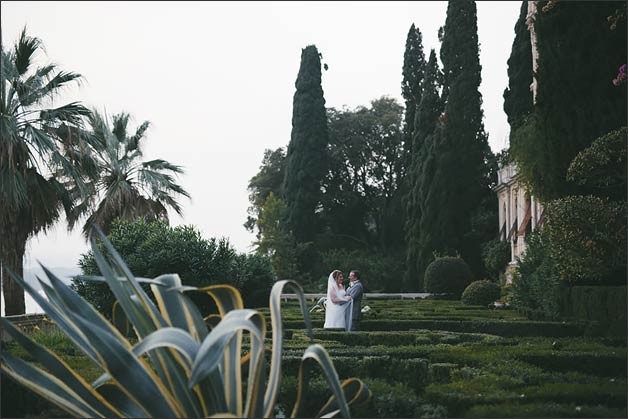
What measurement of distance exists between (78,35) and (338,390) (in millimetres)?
18281

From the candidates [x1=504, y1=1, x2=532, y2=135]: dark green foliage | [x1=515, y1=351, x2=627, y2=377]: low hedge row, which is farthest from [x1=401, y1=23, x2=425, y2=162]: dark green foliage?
[x1=515, y1=351, x2=627, y2=377]: low hedge row

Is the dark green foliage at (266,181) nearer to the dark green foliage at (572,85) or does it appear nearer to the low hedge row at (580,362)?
the dark green foliage at (572,85)

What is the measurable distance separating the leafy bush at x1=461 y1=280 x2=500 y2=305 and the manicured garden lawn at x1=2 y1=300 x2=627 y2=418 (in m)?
9.84

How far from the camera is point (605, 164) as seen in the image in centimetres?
1417

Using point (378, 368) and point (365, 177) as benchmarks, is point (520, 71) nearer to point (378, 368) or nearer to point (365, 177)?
point (365, 177)

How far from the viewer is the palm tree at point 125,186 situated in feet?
73.0

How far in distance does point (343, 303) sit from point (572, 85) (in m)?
6.86

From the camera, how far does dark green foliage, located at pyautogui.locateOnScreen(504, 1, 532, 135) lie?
104ft

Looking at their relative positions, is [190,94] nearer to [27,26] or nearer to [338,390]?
[27,26]

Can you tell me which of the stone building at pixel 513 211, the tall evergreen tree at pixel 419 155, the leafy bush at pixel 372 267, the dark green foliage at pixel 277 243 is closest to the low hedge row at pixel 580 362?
the stone building at pixel 513 211

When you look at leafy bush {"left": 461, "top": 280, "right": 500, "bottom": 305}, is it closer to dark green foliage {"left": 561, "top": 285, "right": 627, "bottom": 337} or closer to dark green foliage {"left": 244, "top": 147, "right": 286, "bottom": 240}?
dark green foliage {"left": 561, "top": 285, "right": 627, "bottom": 337}

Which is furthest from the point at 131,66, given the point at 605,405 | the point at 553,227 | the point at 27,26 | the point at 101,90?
the point at 605,405

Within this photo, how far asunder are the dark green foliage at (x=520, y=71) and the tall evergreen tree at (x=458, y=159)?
2299 mm

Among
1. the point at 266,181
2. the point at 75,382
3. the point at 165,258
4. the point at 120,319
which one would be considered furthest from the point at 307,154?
the point at 75,382
